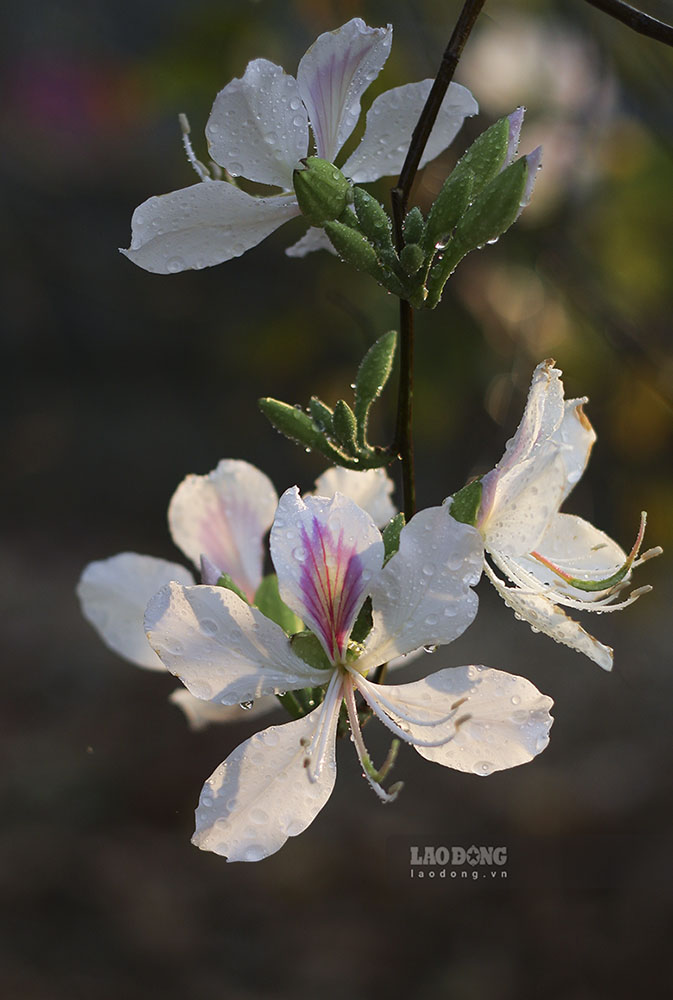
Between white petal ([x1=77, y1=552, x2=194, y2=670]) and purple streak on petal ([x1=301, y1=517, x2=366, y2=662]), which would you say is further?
white petal ([x1=77, y1=552, x2=194, y2=670])

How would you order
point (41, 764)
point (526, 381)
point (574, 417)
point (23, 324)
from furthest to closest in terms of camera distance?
point (23, 324) → point (41, 764) → point (526, 381) → point (574, 417)

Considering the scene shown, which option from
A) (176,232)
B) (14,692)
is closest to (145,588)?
(176,232)

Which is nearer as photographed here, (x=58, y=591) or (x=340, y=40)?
(x=340, y=40)

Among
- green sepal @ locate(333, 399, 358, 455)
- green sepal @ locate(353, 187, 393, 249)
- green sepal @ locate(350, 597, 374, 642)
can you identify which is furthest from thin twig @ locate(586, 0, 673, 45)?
green sepal @ locate(350, 597, 374, 642)

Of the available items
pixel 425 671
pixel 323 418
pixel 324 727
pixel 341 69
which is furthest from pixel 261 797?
pixel 425 671

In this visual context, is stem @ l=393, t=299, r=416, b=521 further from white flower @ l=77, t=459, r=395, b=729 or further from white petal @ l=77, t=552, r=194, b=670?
white petal @ l=77, t=552, r=194, b=670

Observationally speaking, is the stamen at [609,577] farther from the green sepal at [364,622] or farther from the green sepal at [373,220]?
the green sepal at [373,220]

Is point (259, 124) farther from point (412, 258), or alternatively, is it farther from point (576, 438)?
point (576, 438)

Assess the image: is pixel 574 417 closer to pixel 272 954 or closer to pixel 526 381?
pixel 526 381
